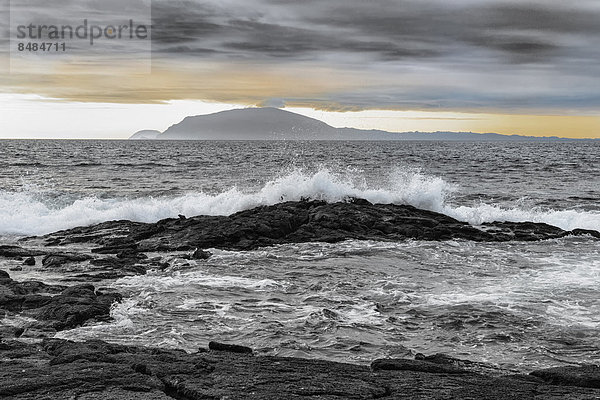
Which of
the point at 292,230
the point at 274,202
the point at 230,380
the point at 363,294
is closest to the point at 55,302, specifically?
the point at 230,380

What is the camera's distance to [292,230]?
2039 cm

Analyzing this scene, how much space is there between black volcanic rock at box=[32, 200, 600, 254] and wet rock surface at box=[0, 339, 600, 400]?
10384 mm

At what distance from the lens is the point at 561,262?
16438 mm

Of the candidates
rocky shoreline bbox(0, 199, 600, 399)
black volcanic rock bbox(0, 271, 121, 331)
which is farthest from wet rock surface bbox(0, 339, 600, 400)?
Answer: black volcanic rock bbox(0, 271, 121, 331)

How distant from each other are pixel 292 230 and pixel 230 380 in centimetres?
1361

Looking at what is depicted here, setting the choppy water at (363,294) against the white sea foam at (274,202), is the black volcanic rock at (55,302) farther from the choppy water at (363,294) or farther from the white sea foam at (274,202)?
the white sea foam at (274,202)

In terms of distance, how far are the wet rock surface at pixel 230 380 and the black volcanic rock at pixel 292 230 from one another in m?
10.4

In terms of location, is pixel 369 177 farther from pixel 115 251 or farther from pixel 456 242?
pixel 115 251

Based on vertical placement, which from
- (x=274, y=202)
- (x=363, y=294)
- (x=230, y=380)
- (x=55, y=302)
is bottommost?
(x=363, y=294)

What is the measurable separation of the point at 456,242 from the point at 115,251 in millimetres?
10930

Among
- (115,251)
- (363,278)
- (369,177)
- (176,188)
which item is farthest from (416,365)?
(369,177)

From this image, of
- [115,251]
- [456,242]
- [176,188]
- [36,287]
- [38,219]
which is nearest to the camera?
[36,287]

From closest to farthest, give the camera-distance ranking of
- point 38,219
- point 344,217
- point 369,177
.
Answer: point 344,217 < point 38,219 < point 369,177

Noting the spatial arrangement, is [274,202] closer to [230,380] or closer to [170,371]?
[170,371]
